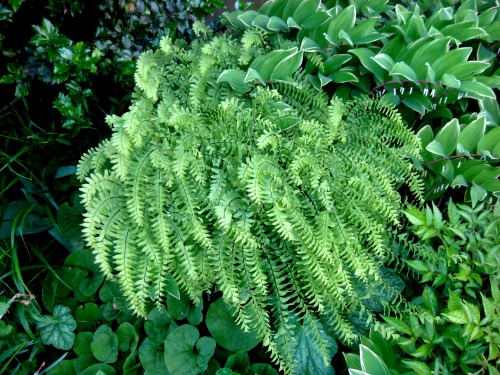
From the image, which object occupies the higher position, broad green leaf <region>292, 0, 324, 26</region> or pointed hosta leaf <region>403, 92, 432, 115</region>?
broad green leaf <region>292, 0, 324, 26</region>

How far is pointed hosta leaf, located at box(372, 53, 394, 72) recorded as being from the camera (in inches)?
104

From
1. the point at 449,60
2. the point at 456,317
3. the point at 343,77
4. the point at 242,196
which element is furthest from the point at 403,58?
the point at 456,317

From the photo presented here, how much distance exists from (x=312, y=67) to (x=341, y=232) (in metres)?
1.11

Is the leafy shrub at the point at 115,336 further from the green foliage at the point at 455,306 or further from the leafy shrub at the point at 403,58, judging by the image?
the leafy shrub at the point at 403,58

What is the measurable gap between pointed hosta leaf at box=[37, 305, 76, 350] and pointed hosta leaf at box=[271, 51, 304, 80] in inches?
66.5

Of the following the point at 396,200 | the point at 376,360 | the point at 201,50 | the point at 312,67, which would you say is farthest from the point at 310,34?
the point at 376,360

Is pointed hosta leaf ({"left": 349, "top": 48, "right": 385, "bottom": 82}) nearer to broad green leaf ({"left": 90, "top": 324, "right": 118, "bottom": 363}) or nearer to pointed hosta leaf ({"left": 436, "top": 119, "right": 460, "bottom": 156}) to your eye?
pointed hosta leaf ({"left": 436, "top": 119, "right": 460, "bottom": 156})

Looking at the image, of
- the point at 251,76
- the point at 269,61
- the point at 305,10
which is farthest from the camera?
the point at 305,10

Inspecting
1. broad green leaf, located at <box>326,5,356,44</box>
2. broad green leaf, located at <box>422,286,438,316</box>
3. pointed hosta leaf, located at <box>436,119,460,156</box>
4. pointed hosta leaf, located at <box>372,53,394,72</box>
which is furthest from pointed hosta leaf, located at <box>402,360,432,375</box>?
broad green leaf, located at <box>326,5,356,44</box>

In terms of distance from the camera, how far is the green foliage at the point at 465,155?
8.86 ft

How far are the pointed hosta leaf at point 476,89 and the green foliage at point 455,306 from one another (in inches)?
25.8

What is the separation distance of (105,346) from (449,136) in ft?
7.28

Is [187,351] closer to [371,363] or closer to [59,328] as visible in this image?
[59,328]

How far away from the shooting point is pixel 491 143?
2715mm
